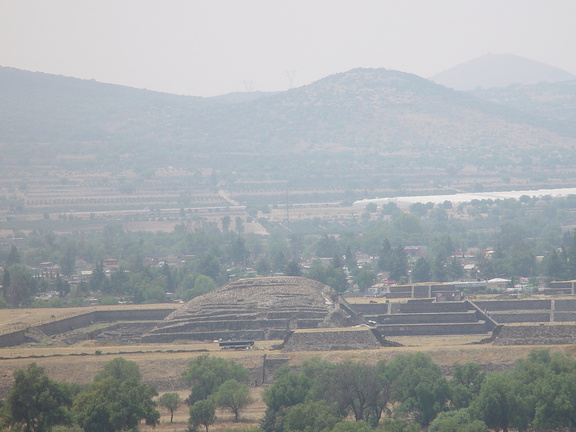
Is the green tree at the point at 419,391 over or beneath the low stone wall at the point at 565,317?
beneath

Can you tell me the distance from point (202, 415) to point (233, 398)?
3.57 m

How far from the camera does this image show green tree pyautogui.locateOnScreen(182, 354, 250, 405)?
63.8 m

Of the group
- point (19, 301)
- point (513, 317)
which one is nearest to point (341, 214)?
point (19, 301)

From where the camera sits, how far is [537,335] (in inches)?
2707

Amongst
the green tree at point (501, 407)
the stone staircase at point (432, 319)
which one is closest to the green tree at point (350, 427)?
the green tree at point (501, 407)

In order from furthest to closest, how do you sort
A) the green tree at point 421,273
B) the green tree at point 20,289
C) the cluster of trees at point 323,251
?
the green tree at point 421,273 → the cluster of trees at point 323,251 → the green tree at point 20,289

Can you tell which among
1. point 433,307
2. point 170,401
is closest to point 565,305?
point 433,307

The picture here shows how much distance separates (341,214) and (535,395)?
141719 millimetres

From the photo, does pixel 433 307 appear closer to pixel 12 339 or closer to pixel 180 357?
pixel 180 357

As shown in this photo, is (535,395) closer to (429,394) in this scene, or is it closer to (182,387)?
(429,394)

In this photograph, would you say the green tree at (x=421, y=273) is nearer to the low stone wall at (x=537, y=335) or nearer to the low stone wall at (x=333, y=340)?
the low stone wall at (x=333, y=340)

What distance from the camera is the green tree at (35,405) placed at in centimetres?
5256

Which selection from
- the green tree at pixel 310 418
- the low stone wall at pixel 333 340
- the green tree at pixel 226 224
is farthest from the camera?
the green tree at pixel 226 224

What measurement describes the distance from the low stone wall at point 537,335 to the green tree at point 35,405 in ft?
78.9
